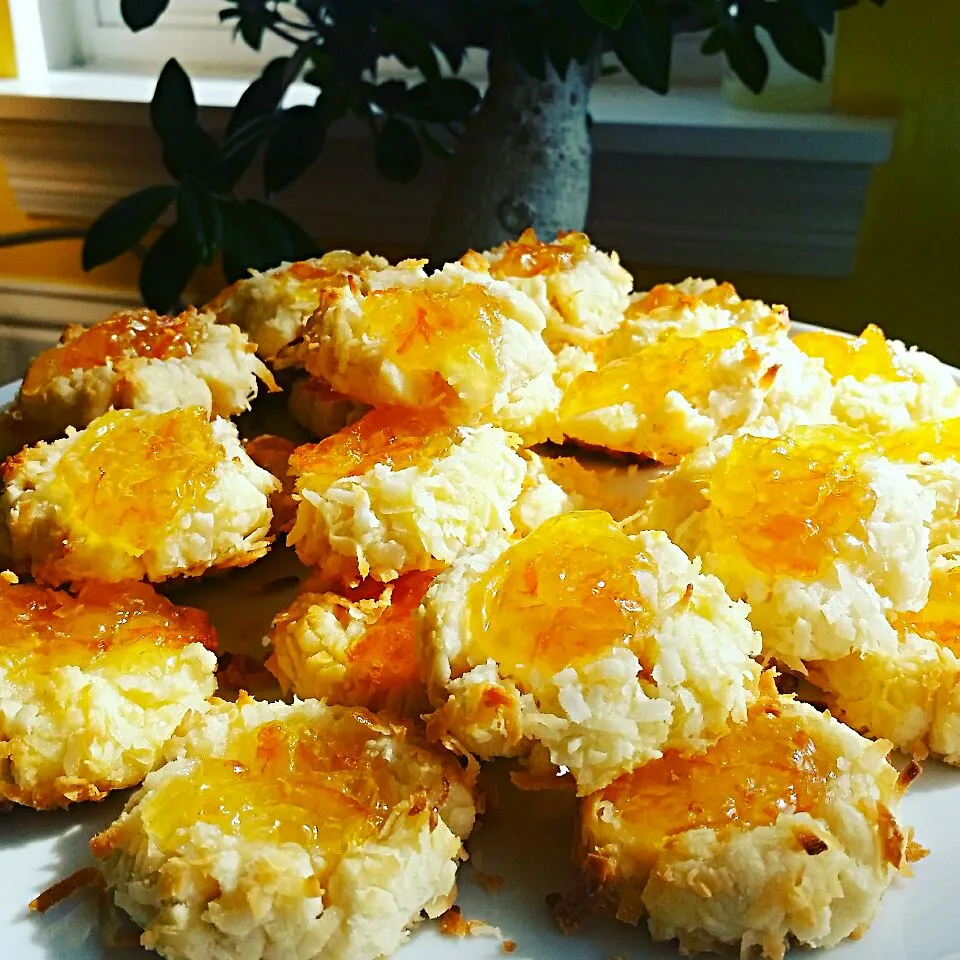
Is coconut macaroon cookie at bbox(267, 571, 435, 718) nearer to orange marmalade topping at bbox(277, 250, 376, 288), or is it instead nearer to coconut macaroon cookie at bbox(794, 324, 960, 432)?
orange marmalade topping at bbox(277, 250, 376, 288)

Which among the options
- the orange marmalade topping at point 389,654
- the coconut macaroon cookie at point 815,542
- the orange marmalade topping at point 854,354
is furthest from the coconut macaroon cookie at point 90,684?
the orange marmalade topping at point 854,354

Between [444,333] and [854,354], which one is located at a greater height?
[444,333]

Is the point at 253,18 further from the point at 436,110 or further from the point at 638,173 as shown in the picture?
the point at 638,173

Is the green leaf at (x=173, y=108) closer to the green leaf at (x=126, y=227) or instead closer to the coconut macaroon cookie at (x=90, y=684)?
the green leaf at (x=126, y=227)

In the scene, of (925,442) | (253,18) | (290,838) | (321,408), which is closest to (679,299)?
(925,442)

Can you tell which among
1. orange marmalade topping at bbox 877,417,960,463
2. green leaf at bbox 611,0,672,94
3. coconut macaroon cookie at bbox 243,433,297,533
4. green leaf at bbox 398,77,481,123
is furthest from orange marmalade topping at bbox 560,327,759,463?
green leaf at bbox 398,77,481,123

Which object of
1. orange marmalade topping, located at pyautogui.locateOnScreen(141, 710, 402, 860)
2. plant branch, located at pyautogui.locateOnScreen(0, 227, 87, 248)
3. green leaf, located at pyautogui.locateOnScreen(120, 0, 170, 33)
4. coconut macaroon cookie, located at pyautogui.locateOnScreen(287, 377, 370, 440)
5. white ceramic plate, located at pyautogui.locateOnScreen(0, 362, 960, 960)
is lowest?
plant branch, located at pyautogui.locateOnScreen(0, 227, 87, 248)
